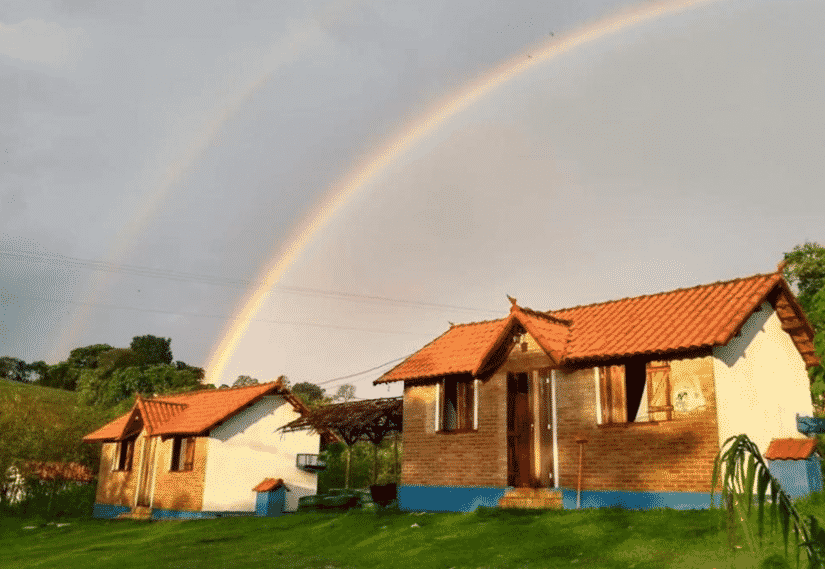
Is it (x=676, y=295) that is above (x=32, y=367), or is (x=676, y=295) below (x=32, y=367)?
below

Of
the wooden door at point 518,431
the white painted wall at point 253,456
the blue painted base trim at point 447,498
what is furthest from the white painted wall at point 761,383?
the white painted wall at point 253,456

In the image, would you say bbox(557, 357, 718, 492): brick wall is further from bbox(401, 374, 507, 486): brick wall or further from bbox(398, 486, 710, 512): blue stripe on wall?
bbox(401, 374, 507, 486): brick wall

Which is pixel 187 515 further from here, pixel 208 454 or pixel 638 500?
pixel 638 500

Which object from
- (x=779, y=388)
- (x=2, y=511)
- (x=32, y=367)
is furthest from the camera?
(x=32, y=367)

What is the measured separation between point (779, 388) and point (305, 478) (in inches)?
865

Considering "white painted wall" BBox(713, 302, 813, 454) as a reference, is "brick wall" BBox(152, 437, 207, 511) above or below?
below

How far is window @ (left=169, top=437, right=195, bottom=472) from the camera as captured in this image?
104 feet

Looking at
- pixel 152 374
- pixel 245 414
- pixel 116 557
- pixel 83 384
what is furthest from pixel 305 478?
pixel 83 384

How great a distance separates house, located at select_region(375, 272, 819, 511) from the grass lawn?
1.20 meters

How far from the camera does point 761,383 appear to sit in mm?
17984

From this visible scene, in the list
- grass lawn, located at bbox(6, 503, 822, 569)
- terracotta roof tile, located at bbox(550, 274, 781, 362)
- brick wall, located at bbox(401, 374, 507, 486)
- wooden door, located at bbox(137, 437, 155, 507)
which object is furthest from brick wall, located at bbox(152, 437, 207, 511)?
terracotta roof tile, located at bbox(550, 274, 781, 362)

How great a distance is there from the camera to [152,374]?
71.6 meters

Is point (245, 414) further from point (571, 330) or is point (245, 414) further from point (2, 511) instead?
point (571, 330)

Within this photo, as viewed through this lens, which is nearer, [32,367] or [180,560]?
[180,560]
